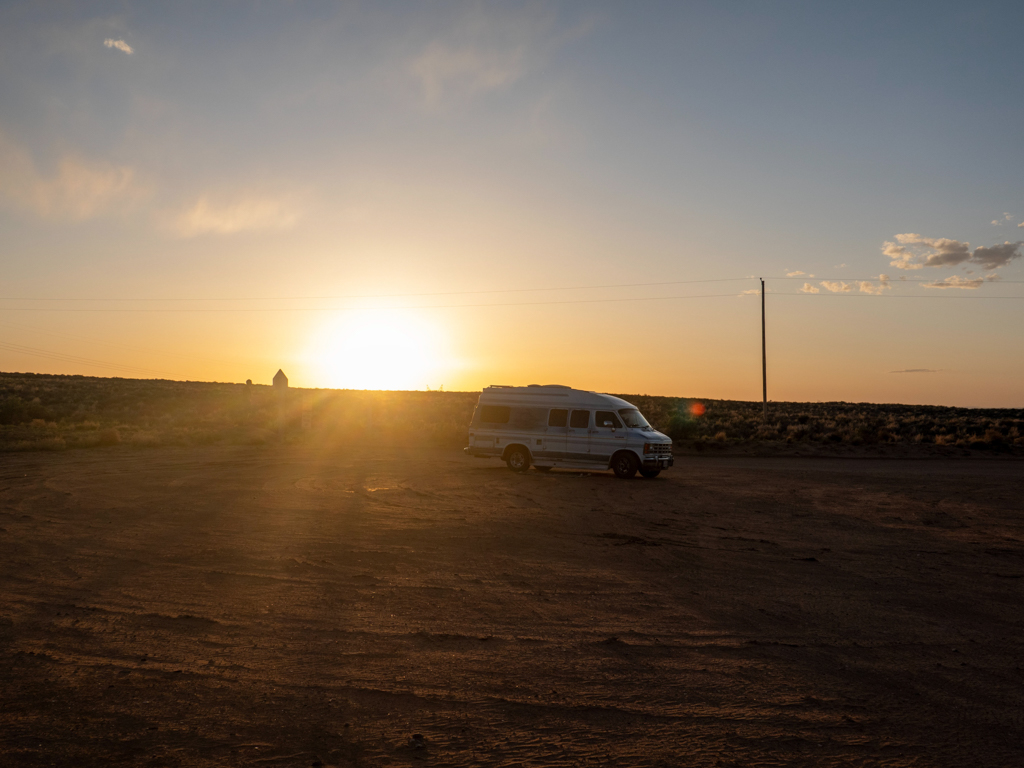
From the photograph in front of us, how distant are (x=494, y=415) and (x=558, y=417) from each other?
74.3 inches

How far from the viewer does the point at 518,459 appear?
2103 cm

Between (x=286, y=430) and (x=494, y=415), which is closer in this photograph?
(x=494, y=415)

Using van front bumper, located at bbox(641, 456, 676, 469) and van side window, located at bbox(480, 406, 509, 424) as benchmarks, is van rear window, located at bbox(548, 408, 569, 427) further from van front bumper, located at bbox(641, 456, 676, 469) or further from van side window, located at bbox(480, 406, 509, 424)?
van front bumper, located at bbox(641, 456, 676, 469)

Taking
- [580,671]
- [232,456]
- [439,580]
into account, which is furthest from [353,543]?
[232,456]

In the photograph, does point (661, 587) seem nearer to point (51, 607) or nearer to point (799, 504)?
point (51, 607)

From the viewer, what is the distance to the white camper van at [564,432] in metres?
20.1

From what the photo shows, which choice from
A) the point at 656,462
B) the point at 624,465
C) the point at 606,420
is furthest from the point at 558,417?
the point at 656,462

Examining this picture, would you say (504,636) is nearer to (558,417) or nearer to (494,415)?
(558,417)

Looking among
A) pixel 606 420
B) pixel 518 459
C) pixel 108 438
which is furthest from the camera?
pixel 108 438

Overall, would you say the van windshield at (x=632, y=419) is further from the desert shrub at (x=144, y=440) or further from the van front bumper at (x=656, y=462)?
the desert shrub at (x=144, y=440)

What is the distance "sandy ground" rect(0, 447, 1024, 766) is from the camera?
13.9 ft

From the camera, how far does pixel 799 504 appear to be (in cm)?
1534

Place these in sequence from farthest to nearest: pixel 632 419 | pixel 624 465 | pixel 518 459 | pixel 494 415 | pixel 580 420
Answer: pixel 494 415
pixel 518 459
pixel 632 419
pixel 580 420
pixel 624 465

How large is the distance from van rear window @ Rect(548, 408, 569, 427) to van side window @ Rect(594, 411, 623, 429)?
0.85 meters
